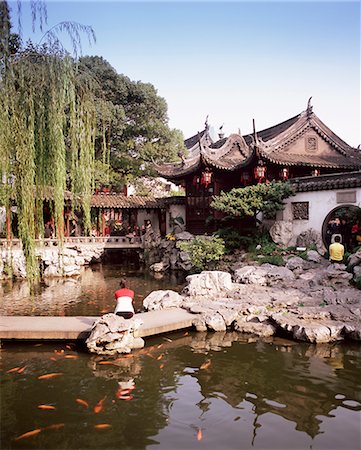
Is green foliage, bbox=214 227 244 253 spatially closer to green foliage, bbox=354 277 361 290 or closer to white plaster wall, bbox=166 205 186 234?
white plaster wall, bbox=166 205 186 234

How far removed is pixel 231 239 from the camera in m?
15.1

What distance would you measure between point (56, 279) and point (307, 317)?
10792 millimetres

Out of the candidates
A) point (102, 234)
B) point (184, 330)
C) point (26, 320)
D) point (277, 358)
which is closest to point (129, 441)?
point (277, 358)

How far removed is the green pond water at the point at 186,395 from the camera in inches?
159

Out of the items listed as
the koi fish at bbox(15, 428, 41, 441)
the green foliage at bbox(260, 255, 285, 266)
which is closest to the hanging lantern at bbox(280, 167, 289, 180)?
the green foliage at bbox(260, 255, 285, 266)

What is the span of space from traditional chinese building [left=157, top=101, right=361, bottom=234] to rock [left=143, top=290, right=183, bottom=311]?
320 inches

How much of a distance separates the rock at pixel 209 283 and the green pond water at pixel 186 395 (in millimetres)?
2530

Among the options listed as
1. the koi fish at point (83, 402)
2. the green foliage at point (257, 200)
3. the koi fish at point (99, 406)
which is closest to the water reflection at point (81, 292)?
the koi fish at point (83, 402)

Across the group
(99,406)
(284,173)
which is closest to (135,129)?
(284,173)

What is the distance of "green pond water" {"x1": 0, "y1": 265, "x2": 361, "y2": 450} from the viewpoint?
159 inches

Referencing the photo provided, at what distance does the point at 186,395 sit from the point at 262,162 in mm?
12031

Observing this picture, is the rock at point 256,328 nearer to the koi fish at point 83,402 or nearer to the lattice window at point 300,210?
the koi fish at point 83,402

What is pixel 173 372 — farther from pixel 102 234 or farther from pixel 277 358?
pixel 102 234

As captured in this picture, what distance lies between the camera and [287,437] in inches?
161
